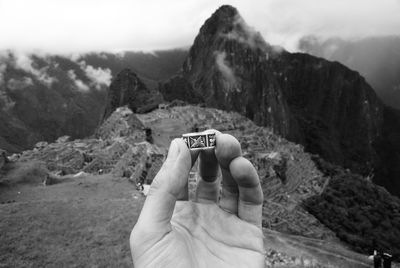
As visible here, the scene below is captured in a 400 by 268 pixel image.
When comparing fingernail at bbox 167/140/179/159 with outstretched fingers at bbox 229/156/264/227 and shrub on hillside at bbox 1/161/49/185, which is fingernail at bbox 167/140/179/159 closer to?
outstretched fingers at bbox 229/156/264/227

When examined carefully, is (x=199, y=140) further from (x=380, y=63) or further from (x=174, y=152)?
(x=380, y=63)

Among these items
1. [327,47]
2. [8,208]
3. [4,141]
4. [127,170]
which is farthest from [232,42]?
[327,47]

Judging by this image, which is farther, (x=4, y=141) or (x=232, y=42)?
(x=232, y=42)

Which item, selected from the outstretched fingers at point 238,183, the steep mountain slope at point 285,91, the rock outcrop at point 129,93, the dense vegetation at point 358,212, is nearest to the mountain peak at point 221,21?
the steep mountain slope at point 285,91

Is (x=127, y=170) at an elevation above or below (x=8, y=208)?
below

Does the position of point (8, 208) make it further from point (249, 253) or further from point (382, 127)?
point (382, 127)

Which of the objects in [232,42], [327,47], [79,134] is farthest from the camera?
[327,47]

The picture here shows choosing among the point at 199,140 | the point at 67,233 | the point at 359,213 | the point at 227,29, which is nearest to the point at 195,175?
the point at 67,233
